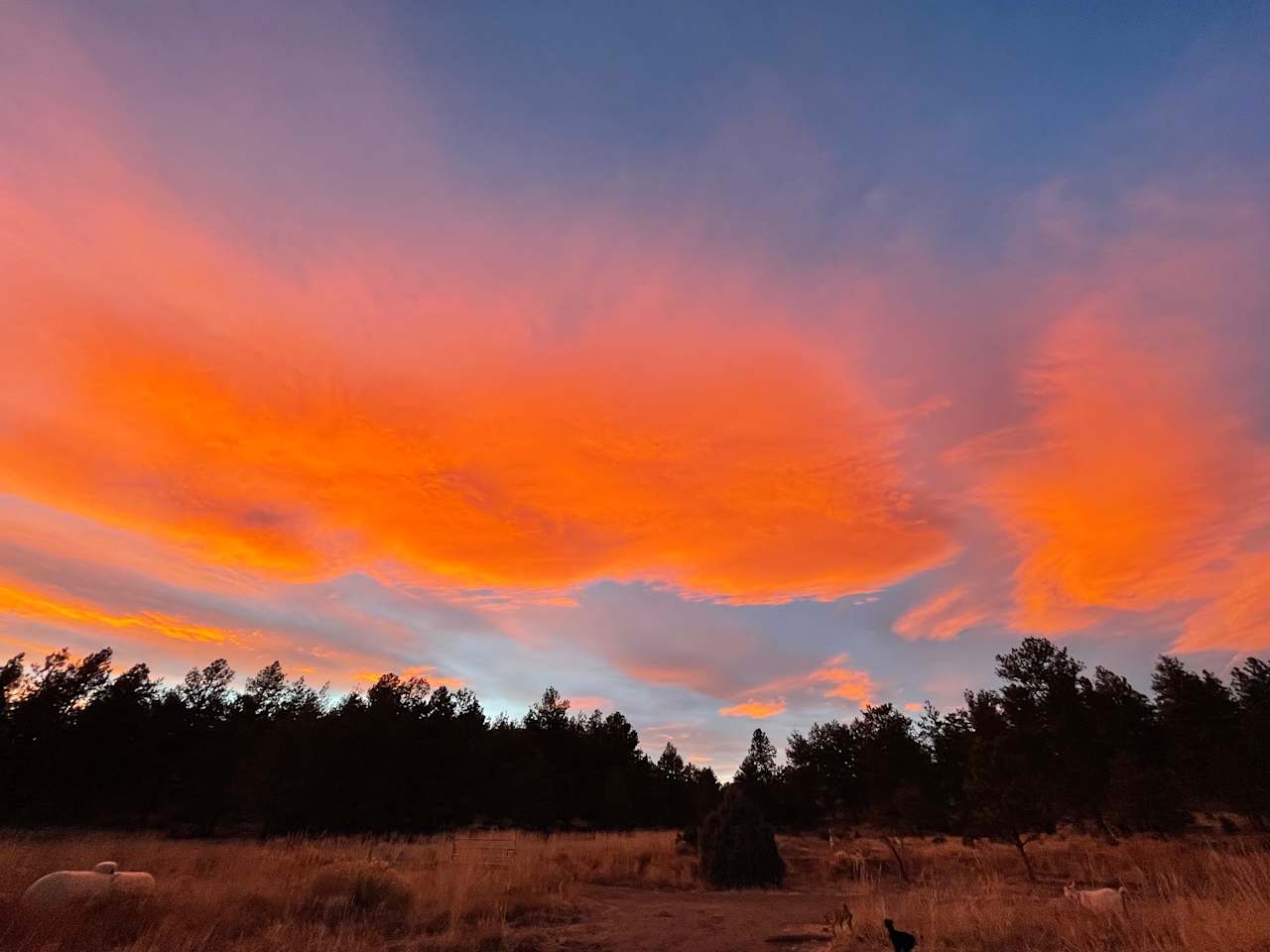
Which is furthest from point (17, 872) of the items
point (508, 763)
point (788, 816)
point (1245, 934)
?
point (788, 816)

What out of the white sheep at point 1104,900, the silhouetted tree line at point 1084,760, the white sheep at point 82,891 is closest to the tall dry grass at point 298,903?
the white sheep at point 82,891

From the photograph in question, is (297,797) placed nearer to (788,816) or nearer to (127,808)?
(127,808)

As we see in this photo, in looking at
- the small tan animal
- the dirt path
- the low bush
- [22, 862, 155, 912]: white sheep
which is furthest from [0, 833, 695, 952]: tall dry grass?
the small tan animal

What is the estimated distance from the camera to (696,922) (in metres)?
12.8

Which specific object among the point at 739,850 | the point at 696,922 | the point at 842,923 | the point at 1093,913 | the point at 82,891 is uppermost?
the point at 739,850

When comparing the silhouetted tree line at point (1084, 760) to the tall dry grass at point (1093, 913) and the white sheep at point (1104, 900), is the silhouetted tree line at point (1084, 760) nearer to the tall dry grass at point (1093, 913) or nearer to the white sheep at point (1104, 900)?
the tall dry grass at point (1093, 913)

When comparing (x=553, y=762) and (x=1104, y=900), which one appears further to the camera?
(x=553, y=762)

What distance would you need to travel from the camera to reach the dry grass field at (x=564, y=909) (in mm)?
7973

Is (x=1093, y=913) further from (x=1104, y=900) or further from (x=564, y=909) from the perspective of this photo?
(x=564, y=909)

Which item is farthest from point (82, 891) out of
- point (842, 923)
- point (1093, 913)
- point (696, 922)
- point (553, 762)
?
point (553, 762)

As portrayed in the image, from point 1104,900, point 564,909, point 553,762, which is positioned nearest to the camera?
point 1104,900

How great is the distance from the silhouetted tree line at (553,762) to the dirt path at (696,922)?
955cm

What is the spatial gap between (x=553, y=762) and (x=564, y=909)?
58076mm

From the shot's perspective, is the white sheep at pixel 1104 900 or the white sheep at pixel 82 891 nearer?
the white sheep at pixel 82 891
